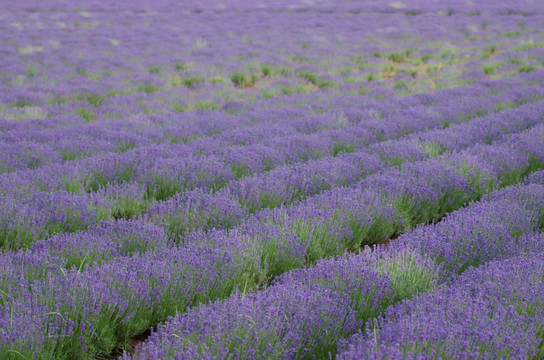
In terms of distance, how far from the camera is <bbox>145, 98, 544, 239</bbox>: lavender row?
152 inches

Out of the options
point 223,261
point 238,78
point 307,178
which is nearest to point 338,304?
point 223,261

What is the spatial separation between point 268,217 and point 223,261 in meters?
0.75

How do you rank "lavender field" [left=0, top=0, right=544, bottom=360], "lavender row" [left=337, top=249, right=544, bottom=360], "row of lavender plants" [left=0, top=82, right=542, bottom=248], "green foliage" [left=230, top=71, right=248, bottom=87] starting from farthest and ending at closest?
"green foliage" [left=230, top=71, right=248, bottom=87]
"row of lavender plants" [left=0, top=82, right=542, bottom=248]
"lavender field" [left=0, top=0, right=544, bottom=360]
"lavender row" [left=337, top=249, right=544, bottom=360]

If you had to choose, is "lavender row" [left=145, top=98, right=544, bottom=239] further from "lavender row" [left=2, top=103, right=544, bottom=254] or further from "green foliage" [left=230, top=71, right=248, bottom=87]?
"green foliage" [left=230, top=71, right=248, bottom=87]

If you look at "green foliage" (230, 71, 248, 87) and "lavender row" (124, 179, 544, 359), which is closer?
"lavender row" (124, 179, 544, 359)

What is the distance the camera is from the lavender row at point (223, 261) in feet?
8.30

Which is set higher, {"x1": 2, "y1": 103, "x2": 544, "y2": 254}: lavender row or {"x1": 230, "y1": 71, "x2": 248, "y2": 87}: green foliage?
{"x1": 230, "y1": 71, "x2": 248, "y2": 87}: green foliage

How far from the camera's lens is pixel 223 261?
10.1 ft

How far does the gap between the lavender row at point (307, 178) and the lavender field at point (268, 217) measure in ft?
0.07

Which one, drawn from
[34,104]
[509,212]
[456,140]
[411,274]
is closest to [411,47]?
[456,140]

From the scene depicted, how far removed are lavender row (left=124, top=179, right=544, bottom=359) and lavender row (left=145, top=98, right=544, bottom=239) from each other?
2.98ft

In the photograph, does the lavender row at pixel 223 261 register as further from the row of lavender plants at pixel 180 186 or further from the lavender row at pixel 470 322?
the lavender row at pixel 470 322

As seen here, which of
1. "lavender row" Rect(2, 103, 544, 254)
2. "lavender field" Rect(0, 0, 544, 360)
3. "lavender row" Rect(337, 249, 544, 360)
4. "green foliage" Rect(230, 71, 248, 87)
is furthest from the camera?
"green foliage" Rect(230, 71, 248, 87)

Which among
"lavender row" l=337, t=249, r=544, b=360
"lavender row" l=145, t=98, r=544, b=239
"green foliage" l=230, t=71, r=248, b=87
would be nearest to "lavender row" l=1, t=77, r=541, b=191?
"lavender row" l=145, t=98, r=544, b=239
